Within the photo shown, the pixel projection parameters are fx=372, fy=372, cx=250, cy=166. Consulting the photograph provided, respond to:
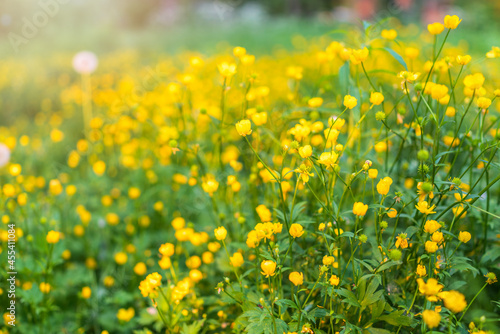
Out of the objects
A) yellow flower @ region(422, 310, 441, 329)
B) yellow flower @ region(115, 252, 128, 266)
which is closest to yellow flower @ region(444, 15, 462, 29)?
yellow flower @ region(422, 310, 441, 329)

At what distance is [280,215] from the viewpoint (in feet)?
3.92

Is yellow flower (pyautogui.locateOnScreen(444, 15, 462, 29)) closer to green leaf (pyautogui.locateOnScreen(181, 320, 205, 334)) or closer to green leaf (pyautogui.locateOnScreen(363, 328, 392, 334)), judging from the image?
green leaf (pyautogui.locateOnScreen(363, 328, 392, 334))

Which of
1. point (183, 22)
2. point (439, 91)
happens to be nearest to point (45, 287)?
point (439, 91)

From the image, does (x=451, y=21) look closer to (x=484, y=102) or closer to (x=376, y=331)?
(x=484, y=102)

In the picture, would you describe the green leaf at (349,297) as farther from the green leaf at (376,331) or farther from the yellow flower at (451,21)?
the yellow flower at (451,21)

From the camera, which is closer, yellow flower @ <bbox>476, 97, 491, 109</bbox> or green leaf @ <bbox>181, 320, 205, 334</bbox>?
yellow flower @ <bbox>476, 97, 491, 109</bbox>

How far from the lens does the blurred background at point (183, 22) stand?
7.04 meters

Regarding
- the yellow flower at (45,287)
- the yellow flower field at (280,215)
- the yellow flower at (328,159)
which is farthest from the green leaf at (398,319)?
the yellow flower at (45,287)

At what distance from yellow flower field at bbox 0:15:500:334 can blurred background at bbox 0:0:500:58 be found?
1240mm

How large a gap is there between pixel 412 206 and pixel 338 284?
0.40 meters

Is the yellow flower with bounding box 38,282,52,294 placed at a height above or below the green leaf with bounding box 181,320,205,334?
below

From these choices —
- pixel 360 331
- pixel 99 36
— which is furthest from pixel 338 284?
pixel 99 36

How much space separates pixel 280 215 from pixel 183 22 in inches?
567

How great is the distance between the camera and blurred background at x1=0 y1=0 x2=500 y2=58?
7041 mm
